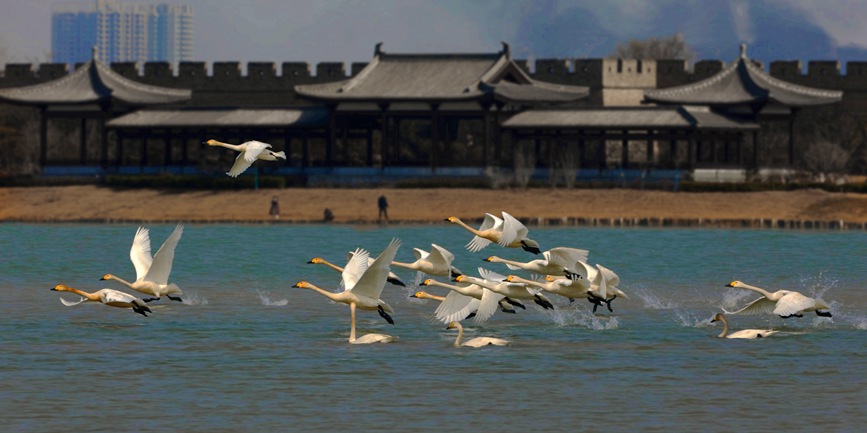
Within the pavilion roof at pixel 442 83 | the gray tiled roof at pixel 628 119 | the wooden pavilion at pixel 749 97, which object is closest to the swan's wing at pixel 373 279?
the gray tiled roof at pixel 628 119

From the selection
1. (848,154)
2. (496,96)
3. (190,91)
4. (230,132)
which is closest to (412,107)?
(496,96)

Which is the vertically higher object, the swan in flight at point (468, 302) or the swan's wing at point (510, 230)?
the swan's wing at point (510, 230)

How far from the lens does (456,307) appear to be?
26.3m

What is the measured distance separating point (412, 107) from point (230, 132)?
9.07 m

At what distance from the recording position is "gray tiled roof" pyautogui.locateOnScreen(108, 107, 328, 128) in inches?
3009

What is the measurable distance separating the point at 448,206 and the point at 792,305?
40506 millimetres

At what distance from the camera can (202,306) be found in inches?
1297

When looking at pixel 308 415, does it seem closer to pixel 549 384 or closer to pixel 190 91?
pixel 549 384

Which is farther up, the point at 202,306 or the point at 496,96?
the point at 496,96

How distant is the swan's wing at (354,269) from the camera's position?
84.3ft

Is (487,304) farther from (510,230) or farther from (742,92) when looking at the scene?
(742,92)

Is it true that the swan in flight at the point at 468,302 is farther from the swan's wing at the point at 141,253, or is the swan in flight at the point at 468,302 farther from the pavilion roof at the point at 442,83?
the pavilion roof at the point at 442,83

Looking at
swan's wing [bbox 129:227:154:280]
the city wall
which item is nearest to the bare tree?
the city wall

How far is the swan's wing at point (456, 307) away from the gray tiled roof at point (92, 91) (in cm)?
5512
